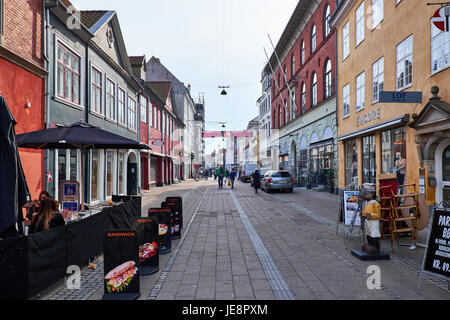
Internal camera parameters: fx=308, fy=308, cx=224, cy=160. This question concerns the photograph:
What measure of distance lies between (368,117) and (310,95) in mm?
10080

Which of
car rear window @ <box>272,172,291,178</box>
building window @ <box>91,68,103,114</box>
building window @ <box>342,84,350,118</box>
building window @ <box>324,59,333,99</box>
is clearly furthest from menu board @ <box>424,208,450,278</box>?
car rear window @ <box>272,172,291,178</box>

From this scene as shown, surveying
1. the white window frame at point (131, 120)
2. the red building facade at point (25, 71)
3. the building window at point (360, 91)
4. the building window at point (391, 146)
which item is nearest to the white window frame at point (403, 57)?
the building window at point (391, 146)

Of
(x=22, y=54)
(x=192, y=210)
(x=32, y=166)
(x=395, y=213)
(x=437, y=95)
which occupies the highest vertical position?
(x=22, y=54)

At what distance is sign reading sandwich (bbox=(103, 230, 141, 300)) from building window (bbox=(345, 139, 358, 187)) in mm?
13972

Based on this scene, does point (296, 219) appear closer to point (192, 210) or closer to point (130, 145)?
point (192, 210)

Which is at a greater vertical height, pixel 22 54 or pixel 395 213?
pixel 22 54

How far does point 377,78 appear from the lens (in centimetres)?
1352

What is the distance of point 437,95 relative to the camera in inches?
362


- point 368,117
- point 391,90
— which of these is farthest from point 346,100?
point 391,90

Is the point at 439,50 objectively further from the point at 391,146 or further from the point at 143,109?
the point at 143,109

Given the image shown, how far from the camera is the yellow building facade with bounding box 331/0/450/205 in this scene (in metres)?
9.42
